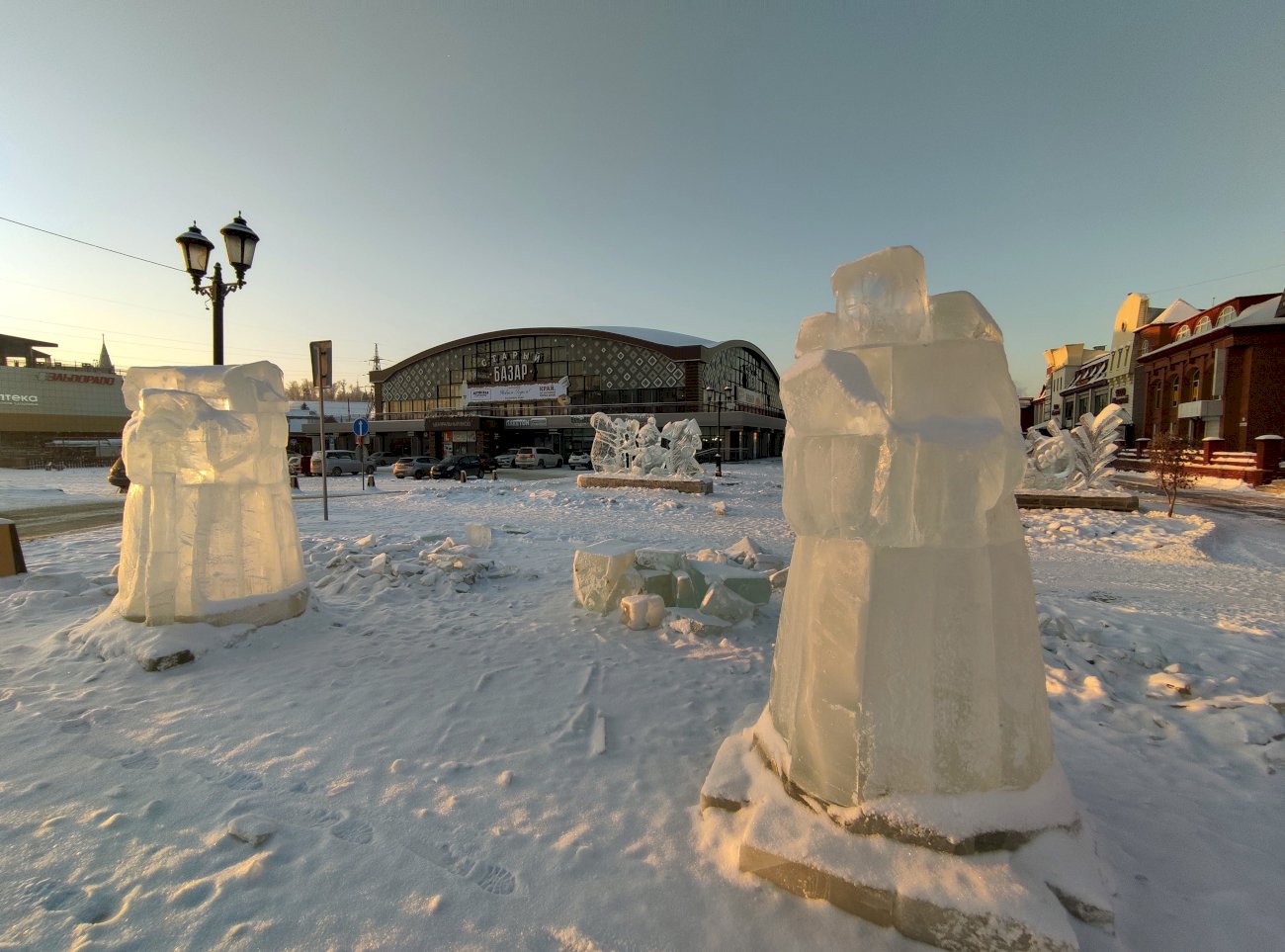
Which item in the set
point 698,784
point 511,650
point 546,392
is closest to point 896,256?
point 698,784

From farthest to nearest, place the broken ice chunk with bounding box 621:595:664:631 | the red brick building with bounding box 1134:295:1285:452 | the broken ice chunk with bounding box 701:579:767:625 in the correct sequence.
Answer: the red brick building with bounding box 1134:295:1285:452
the broken ice chunk with bounding box 701:579:767:625
the broken ice chunk with bounding box 621:595:664:631

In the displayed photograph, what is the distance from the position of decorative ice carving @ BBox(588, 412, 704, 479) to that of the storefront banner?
2863 cm

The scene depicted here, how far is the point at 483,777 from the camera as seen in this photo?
288cm

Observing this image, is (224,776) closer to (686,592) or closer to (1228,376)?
(686,592)

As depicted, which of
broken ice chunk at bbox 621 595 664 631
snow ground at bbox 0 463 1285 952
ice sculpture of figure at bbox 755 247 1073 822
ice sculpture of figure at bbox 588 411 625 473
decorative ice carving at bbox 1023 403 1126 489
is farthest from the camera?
ice sculpture of figure at bbox 588 411 625 473

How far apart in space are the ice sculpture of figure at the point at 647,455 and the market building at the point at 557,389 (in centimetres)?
2197

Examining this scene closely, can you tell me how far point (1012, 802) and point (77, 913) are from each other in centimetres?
356

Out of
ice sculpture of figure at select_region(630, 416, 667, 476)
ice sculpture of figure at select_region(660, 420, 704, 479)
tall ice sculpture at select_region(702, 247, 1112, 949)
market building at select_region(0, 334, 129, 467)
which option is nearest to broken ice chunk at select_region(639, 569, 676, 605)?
tall ice sculpture at select_region(702, 247, 1112, 949)

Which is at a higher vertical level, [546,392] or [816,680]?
[546,392]

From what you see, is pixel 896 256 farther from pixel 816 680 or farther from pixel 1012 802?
pixel 1012 802

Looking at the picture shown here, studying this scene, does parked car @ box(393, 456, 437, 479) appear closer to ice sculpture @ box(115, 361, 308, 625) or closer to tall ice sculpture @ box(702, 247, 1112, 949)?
ice sculpture @ box(115, 361, 308, 625)

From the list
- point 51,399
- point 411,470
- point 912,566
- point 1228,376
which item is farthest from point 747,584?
point 51,399

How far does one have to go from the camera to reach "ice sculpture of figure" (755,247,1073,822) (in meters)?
2.14

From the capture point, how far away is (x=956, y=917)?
6.13 ft
